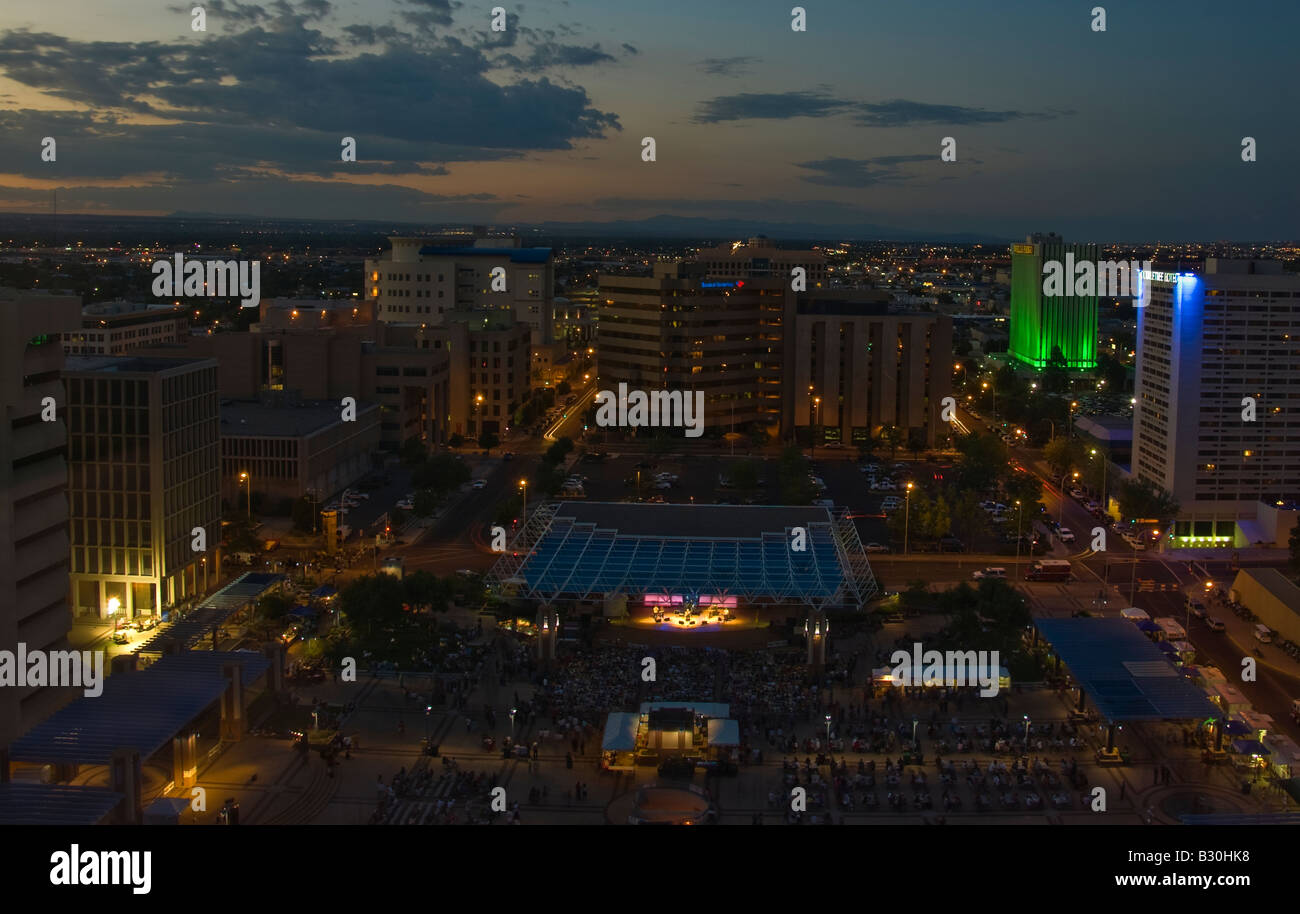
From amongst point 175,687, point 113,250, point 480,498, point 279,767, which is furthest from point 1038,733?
point 113,250

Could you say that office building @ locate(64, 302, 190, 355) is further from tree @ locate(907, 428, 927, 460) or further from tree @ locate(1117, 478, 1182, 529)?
tree @ locate(1117, 478, 1182, 529)

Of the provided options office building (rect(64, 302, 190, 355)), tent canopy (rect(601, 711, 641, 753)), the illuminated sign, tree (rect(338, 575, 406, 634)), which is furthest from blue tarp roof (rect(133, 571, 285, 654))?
office building (rect(64, 302, 190, 355))

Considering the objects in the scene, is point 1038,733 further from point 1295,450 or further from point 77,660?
point 1295,450

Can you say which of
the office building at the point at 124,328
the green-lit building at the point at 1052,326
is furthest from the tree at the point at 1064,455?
the office building at the point at 124,328

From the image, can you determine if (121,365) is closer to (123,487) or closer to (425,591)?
(123,487)

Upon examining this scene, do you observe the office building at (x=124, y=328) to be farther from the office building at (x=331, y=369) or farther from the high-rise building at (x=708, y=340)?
the high-rise building at (x=708, y=340)

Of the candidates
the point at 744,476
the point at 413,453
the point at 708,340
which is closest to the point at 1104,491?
the point at 744,476
